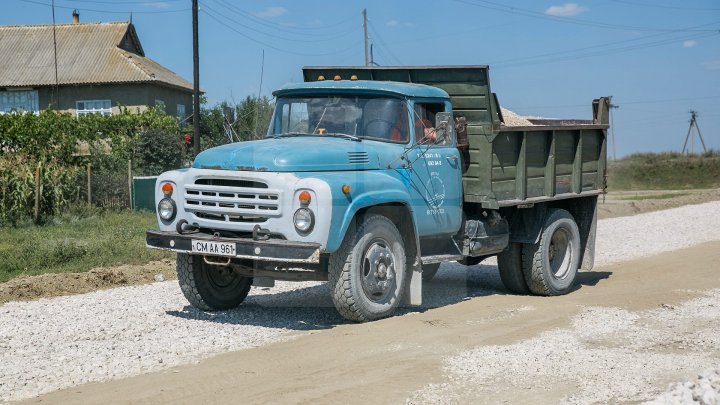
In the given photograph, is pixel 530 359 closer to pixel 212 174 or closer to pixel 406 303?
pixel 406 303

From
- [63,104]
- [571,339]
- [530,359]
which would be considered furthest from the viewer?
[63,104]

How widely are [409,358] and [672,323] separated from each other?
3.26 m

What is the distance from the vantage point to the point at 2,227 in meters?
18.2

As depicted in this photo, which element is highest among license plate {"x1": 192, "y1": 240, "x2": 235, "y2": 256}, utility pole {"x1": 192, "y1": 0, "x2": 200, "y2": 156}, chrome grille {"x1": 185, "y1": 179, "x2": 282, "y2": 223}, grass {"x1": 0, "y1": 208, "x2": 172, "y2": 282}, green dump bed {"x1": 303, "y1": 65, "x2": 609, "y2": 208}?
utility pole {"x1": 192, "y1": 0, "x2": 200, "y2": 156}

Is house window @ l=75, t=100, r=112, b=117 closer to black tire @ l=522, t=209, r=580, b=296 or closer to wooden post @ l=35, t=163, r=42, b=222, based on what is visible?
wooden post @ l=35, t=163, r=42, b=222

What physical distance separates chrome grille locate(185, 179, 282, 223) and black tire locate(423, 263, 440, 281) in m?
4.25

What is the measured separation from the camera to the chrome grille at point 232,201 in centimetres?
848

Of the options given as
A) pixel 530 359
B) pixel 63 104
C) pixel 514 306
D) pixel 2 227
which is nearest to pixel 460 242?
pixel 514 306

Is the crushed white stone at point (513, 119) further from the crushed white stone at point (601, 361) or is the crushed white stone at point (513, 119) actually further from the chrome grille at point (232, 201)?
the chrome grille at point (232, 201)

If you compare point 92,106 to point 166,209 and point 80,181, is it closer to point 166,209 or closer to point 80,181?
point 80,181

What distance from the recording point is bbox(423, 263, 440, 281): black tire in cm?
1242

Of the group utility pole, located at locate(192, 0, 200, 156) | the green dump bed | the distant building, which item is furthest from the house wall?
the green dump bed

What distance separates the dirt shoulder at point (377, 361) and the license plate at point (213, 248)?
41.2 inches

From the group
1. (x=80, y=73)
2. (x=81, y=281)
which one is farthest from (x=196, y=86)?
(x=80, y=73)
